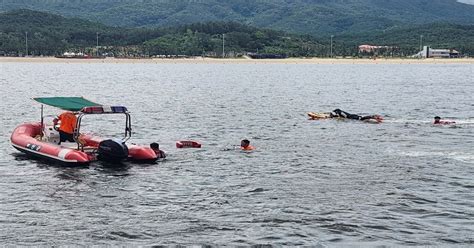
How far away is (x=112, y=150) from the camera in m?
35.6

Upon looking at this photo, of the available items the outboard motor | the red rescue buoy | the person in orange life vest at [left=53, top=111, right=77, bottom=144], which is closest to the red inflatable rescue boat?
the outboard motor

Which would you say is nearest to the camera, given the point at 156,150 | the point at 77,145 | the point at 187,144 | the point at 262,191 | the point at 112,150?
the point at 262,191

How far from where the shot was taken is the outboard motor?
117 feet

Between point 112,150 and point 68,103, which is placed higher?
point 68,103

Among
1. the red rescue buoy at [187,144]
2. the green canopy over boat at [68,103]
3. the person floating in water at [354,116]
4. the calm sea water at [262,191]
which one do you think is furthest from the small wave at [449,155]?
the green canopy over boat at [68,103]

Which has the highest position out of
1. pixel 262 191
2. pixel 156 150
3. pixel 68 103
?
pixel 68 103

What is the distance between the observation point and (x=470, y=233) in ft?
79.3

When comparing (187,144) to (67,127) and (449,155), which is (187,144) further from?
(449,155)

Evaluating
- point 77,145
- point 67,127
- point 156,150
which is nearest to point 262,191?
point 156,150

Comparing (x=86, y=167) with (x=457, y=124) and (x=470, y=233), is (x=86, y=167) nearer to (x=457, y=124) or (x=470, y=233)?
(x=470, y=233)

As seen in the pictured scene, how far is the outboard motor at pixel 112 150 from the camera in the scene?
35.6 m

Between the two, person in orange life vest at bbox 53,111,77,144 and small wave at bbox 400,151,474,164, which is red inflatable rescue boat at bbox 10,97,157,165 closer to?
person in orange life vest at bbox 53,111,77,144

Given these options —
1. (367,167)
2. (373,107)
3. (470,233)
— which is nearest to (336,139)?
(367,167)

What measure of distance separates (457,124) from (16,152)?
33963mm
